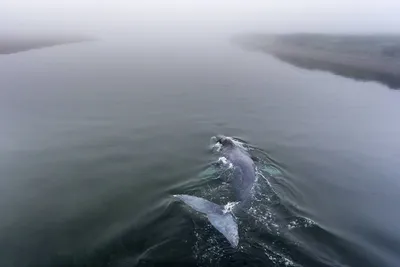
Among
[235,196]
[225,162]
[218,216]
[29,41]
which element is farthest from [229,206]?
[29,41]

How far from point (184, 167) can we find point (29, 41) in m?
41.5

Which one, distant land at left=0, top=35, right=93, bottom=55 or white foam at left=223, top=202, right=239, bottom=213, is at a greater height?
distant land at left=0, top=35, right=93, bottom=55

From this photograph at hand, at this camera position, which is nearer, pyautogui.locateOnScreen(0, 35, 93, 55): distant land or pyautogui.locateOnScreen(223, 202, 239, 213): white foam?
pyautogui.locateOnScreen(223, 202, 239, 213): white foam

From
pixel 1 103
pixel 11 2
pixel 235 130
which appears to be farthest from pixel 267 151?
pixel 11 2

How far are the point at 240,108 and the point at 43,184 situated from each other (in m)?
16.7

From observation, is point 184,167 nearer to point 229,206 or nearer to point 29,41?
point 229,206

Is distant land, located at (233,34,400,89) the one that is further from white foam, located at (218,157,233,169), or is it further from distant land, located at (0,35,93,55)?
distant land, located at (0,35,93,55)

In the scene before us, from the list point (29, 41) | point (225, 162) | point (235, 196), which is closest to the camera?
point (235, 196)

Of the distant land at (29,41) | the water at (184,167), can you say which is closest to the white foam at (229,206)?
the water at (184,167)

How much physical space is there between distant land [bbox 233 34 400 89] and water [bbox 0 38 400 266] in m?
3.24

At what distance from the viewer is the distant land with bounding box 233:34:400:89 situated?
3734 centimetres

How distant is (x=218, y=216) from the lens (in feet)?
44.3

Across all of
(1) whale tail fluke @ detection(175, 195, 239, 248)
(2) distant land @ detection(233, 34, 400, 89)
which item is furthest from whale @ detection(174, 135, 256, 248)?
(2) distant land @ detection(233, 34, 400, 89)

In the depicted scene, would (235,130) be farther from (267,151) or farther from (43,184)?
(43,184)
